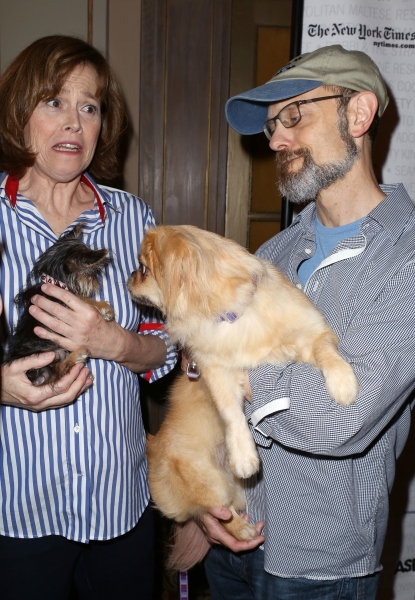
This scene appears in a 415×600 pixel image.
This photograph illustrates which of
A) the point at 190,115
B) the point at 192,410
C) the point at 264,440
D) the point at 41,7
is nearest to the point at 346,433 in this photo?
the point at 264,440

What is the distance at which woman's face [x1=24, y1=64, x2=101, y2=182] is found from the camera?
78.0 inches

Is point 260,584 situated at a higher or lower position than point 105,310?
lower

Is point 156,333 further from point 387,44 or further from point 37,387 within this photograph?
point 387,44

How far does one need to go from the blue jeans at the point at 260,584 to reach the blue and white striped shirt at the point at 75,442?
39 centimetres

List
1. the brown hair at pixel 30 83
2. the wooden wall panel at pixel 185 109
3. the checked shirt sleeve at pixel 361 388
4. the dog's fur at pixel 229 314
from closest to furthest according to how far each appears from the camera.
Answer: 1. the checked shirt sleeve at pixel 361 388
2. the dog's fur at pixel 229 314
3. the brown hair at pixel 30 83
4. the wooden wall panel at pixel 185 109

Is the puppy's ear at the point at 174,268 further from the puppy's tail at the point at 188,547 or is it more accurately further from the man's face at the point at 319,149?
the puppy's tail at the point at 188,547

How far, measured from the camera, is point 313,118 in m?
1.77

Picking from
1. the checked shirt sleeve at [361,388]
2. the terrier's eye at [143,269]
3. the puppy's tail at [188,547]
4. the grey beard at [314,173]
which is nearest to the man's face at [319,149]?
the grey beard at [314,173]

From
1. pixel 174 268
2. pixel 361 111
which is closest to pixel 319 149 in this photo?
pixel 361 111

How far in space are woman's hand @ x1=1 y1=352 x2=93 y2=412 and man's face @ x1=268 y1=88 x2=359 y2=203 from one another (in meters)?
1.01

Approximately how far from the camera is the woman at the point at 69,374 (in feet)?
5.94

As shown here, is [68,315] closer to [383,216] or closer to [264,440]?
[264,440]

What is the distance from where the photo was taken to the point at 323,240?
6.24ft

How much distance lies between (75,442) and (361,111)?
1.52 metres
